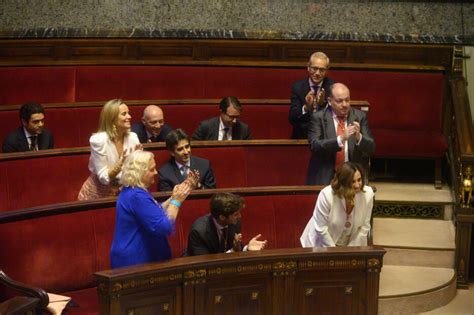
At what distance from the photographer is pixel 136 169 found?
9.27 ft

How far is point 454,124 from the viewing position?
4410mm

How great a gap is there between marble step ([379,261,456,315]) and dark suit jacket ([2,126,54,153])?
1479 mm

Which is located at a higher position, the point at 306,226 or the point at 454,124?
the point at 454,124

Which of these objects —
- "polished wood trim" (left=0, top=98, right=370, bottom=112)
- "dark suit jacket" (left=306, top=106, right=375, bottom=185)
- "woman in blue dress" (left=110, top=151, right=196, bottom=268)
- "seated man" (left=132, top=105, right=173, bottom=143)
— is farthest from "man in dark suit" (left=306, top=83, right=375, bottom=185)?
"woman in blue dress" (left=110, top=151, right=196, bottom=268)

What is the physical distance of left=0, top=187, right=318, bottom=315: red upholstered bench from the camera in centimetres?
311

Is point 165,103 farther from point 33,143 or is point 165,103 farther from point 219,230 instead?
point 219,230

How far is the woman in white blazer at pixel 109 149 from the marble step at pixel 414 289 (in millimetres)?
1068

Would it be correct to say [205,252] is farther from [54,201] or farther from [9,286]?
[54,201]

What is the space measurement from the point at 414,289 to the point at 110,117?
1.30 m

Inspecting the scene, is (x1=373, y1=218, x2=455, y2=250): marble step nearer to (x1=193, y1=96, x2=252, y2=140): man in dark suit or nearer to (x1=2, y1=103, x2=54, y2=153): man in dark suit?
(x1=193, y1=96, x2=252, y2=140): man in dark suit

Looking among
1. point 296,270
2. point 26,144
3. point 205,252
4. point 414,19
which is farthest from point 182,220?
point 414,19

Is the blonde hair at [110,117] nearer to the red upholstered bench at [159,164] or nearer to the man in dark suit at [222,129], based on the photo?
the red upholstered bench at [159,164]

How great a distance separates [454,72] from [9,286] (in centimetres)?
270

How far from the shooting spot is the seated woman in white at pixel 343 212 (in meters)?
3.21
